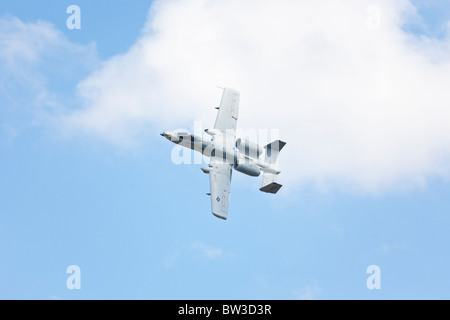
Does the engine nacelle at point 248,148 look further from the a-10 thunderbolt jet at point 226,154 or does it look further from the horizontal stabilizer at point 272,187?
the horizontal stabilizer at point 272,187

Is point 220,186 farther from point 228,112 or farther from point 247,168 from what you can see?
point 228,112

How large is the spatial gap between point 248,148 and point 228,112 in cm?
596

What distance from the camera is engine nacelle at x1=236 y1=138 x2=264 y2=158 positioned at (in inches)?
3184

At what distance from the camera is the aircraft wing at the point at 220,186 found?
7675 cm

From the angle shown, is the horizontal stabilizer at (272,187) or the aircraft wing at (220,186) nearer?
the aircraft wing at (220,186)

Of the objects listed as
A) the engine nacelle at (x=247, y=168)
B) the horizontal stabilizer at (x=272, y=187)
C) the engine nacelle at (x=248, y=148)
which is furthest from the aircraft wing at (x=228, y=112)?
the horizontal stabilizer at (x=272, y=187)

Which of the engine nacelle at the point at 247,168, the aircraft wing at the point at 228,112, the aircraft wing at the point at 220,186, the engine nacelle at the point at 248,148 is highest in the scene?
the aircraft wing at the point at 228,112

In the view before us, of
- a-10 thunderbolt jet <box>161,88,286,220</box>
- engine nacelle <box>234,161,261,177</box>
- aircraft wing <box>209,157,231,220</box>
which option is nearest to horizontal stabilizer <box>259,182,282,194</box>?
a-10 thunderbolt jet <box>161,88,286,220</box>

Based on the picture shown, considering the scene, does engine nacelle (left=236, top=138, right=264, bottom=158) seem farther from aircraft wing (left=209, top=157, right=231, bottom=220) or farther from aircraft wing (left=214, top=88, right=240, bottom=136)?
aircraft wing (left=214, top=88, right=240, bottom=136)

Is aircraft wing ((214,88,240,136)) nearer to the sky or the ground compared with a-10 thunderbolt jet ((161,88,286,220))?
nearer to the sky
